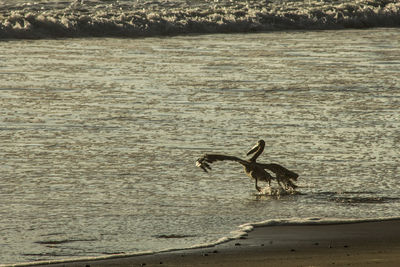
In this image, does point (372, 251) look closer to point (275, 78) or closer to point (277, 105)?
point (277, 105)

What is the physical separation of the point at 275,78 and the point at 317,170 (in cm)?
800

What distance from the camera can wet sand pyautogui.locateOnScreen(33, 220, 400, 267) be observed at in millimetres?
7070

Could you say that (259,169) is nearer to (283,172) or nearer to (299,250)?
(283,172)

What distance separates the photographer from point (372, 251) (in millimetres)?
7414

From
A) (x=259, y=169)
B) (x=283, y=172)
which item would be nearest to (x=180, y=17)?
(x=259, y=169)

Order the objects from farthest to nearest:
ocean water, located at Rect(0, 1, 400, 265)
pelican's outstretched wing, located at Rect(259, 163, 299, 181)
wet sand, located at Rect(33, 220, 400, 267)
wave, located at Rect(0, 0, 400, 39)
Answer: wave, located at Rect(0, 0, 400, 39) < pelican's outstretched wing, located at Rect(259, 163, 299, 181) < ocean water, located at Rect(0, 1, 400, 265) < wet sand, located at Rect(33, 220, 400, 267)

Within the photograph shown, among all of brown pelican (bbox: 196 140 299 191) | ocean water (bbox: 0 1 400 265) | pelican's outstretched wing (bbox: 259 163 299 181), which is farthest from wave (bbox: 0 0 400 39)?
pelican's outstretched wing (bbox: 259 163 299 181)

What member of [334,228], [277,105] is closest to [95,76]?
[277,105]

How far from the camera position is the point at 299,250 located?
24.6 ft

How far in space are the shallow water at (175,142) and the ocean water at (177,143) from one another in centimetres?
Result: 2

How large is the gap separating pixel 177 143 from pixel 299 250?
513 centimetres

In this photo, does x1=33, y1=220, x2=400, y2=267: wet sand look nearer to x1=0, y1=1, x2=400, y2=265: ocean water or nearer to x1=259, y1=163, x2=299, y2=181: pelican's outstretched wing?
x1=0, y1=1, x2=400, y2=265: ocean water

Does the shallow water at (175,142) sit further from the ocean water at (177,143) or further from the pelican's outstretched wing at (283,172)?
the pelican's outstretched wing at (283,172)

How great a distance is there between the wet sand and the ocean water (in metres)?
0.27
